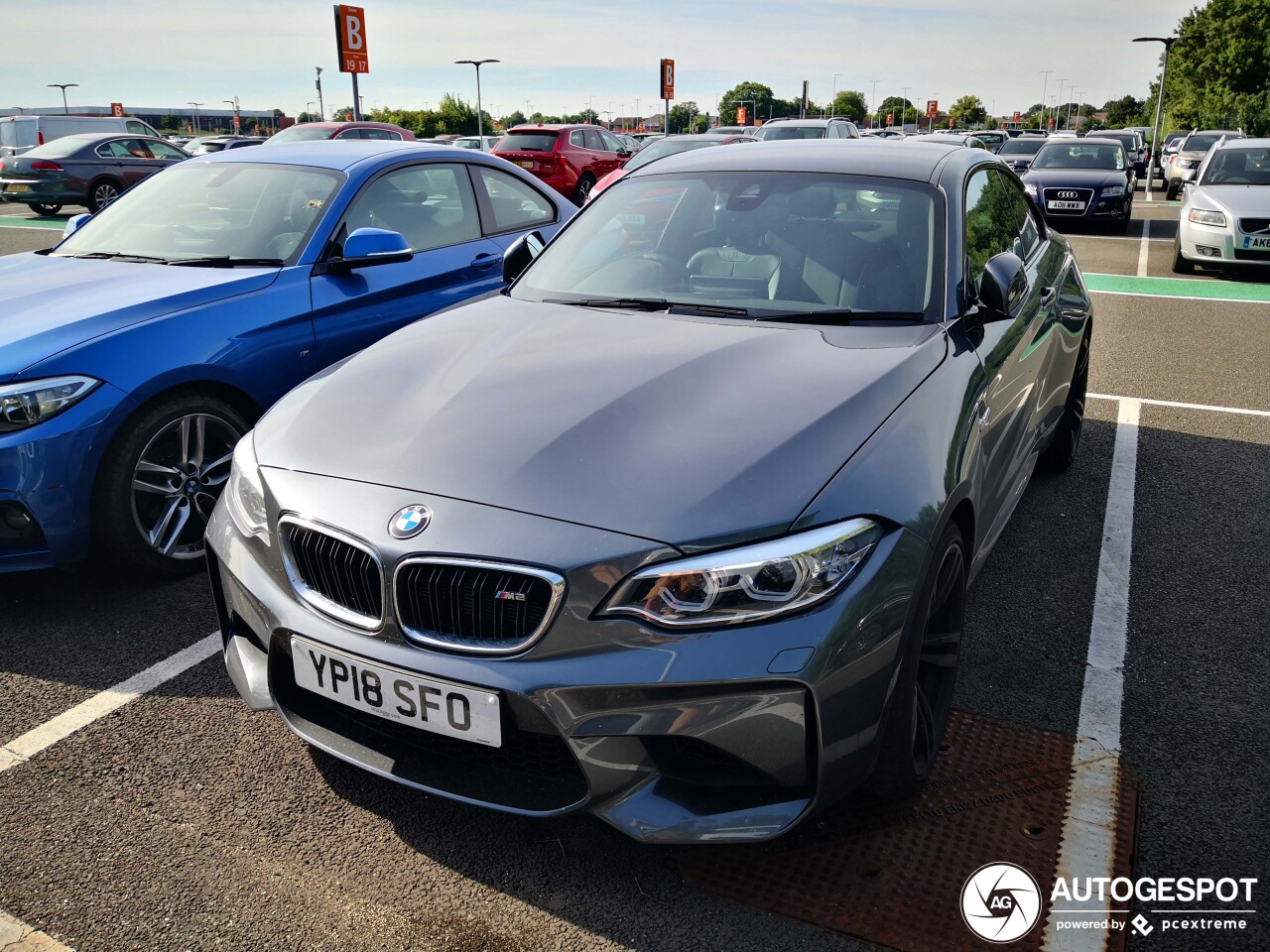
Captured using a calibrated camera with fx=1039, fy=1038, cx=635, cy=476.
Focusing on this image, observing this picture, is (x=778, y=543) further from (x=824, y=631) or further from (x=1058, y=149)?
(x=1058, y=149)

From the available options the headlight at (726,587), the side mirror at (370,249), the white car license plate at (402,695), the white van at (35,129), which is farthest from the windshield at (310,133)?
the headlight at (726,587)

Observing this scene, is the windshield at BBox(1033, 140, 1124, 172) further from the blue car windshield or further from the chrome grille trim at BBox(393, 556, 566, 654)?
the chrome grille trim at BBox(393, 556, 566, 654)

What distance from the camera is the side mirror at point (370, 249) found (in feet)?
14.5

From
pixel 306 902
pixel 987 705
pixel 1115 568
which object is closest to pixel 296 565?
A: pixel 306 902

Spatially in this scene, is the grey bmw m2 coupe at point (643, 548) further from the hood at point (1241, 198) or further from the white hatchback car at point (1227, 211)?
the hood at point (1241, 198)

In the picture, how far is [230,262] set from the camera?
4.50 meters

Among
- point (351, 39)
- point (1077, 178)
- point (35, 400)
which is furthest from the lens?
point (351, 39)

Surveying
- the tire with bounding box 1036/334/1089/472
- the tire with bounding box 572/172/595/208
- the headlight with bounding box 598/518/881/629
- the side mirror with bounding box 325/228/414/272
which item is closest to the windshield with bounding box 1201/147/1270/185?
the tire with bounding box 1036/334/1089/472

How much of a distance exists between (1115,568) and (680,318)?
2.14m

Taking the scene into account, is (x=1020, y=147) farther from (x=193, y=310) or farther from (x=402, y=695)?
(x=402, y=695)

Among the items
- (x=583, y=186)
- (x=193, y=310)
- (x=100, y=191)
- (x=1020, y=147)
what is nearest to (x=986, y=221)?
(x=193, y=310)

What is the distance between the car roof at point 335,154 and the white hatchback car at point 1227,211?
364 inches

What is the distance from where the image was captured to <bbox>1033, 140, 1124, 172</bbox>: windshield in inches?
655

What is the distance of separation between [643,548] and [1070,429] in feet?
12.3
